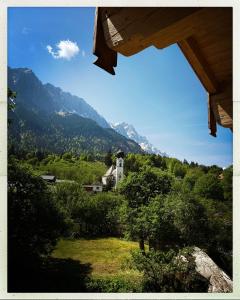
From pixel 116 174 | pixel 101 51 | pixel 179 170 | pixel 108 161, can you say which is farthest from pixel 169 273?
pixel 108 161

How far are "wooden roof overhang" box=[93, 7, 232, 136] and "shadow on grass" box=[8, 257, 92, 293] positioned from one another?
892cm

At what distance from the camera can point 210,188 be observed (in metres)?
26.0

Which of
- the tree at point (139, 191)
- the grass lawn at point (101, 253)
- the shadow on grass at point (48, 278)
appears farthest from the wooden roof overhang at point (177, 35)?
the tree at point (139, 191)

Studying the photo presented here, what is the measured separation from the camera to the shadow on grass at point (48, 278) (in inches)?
409

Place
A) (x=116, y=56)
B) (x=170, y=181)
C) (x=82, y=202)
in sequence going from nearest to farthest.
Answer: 1. (x=116, y=56)
2. (x=170, y=181)
3. (x=82, y=202)

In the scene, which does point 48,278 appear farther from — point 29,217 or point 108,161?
point 108,161

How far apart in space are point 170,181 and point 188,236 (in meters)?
6.28

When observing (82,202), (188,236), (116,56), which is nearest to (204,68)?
(116,56)

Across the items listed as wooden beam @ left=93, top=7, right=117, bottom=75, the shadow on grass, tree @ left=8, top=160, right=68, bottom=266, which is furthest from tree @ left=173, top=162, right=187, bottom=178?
wooden beam @ left=93, top=7, right=117, bottom=75

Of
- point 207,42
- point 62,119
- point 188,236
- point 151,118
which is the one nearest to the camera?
point 207,42

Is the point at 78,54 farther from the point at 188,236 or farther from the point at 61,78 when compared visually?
the point at 188,236

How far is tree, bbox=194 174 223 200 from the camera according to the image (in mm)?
25578

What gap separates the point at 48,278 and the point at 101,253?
592 cm

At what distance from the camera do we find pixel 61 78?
3162 inches
